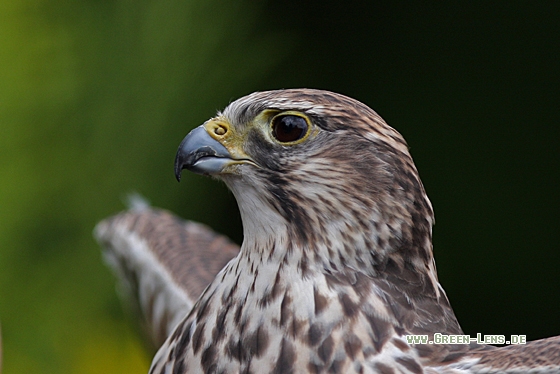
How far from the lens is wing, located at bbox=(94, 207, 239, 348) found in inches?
97.0

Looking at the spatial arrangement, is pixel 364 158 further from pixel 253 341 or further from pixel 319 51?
pixel 319 51

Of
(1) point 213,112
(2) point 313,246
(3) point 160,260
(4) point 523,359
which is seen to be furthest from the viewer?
(1) point 213,112

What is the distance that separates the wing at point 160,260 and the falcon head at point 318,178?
918 mm

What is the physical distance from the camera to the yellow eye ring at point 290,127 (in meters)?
1.45

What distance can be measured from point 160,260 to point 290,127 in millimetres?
1252

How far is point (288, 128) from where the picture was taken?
57.2 inches

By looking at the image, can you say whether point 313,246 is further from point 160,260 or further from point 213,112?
point 213,112

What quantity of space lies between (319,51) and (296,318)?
2791 millimetres

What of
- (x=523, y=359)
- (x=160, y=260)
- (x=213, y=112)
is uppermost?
(x=213, y=112)

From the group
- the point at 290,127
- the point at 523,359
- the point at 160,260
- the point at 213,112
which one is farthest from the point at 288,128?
the point at 213,112

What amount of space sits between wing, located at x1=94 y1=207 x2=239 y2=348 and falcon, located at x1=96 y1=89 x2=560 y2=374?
0.90 meters

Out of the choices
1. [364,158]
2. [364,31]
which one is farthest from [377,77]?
[364,158]

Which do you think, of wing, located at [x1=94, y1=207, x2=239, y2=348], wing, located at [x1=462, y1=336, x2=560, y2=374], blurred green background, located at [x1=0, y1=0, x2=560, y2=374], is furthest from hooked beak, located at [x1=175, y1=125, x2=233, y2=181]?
blurred green background, located at [x1=0, y1=0, x2=560, y2=374]

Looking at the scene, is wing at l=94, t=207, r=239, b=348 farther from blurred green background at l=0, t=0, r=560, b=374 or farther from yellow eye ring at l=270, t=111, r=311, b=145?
yellow eye ring at l=270, t=111, r=311, b=145
